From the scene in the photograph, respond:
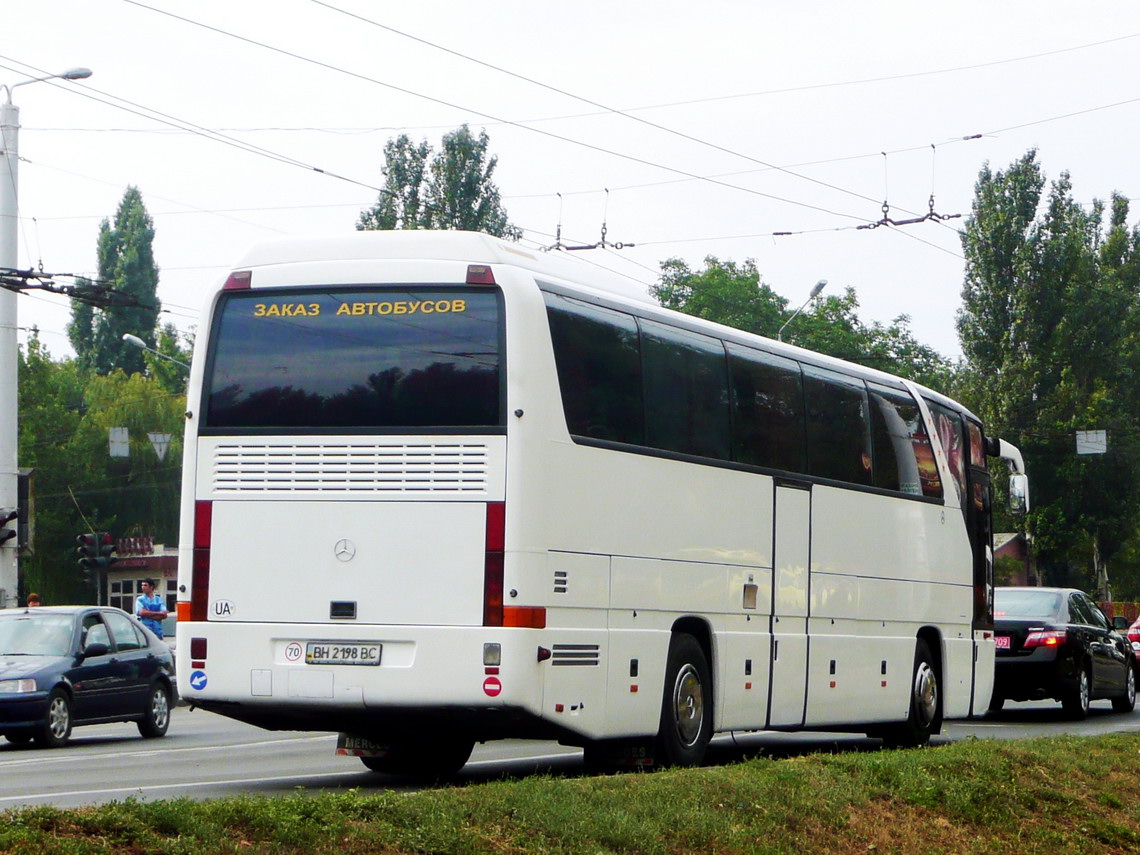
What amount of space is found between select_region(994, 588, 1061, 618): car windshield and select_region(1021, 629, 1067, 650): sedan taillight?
0.37 metres

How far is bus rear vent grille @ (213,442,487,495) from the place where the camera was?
11711mm

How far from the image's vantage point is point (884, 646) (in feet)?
56.7

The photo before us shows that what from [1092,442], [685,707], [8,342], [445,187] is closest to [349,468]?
[685,707]

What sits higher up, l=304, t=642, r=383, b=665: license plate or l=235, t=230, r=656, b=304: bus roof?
l=235, t=230, r=656, b=304: bus roof

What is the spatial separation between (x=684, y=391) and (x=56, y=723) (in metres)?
9.21

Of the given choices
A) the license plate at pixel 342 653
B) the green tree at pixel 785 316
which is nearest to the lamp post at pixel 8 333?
the license plate at pixel 342 653

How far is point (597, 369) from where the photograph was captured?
12570 millimetres

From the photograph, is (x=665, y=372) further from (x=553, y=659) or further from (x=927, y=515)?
(x=927, y=515)

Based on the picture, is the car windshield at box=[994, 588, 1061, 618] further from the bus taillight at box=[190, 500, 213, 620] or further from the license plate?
the bus taillight at box=[190, 500, 213, 620]

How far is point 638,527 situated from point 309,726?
102 inches

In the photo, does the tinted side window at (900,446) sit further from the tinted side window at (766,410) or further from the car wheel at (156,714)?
the car wheel at (156,714)

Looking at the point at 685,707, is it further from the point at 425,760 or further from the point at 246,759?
the point at 246,759

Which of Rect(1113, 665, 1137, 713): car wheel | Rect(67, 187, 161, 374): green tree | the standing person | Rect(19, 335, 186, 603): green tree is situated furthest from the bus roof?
Rect(67, 187, 161, 374): green tree

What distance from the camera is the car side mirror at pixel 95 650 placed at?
2041 cm
